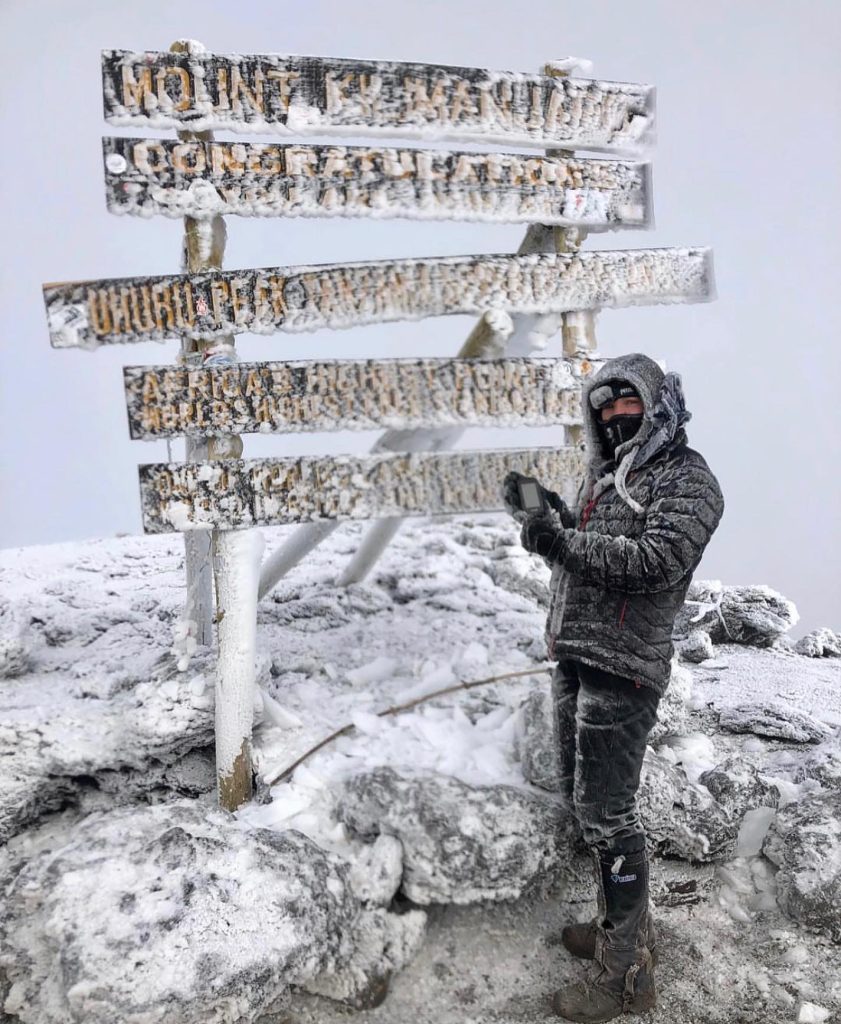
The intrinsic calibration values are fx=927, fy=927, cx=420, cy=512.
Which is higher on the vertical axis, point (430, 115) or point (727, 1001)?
point (430, 115)

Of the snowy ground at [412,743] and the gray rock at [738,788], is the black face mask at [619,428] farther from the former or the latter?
the gray rock at [738,788]

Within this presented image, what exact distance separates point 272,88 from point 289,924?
2524 millimetres

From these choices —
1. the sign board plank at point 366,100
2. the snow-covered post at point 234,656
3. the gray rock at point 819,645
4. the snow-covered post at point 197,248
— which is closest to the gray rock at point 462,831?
the snow-covered post at point 234,656

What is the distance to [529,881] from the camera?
2908mm

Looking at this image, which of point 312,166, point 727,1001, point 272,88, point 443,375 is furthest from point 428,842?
point 272,88

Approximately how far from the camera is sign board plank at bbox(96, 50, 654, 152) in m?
2.89

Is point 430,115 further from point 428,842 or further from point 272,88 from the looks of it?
point 428,842

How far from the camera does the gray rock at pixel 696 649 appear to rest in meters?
4.44

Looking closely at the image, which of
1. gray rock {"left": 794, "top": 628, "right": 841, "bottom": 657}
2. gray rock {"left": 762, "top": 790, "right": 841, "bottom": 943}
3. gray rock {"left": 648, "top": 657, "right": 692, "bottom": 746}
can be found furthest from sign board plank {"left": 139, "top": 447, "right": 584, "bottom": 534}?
gray rock {"left": 794, "top": 628, "right": 841, "bottom": 657}

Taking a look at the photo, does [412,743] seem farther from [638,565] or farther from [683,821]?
[638,565]

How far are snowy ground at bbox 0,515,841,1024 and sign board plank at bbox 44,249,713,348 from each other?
3.69 ft

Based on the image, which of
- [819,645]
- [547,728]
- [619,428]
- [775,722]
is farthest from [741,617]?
[619,428]

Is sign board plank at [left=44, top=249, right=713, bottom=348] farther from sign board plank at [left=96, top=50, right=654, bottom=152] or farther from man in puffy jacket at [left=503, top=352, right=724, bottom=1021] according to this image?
man in puffy jacket at [left=503, top=352, right=724, bottom=1021]

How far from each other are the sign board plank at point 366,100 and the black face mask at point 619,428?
1.15 m
